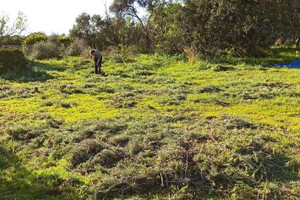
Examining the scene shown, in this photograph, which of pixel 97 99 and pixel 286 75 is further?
pixel 286 75

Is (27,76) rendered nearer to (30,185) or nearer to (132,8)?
(30,185)

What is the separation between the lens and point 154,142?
14.9 feet

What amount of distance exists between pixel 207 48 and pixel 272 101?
7719mm

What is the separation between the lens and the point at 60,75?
12344 mm

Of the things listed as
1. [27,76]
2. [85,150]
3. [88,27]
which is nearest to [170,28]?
[27,76]

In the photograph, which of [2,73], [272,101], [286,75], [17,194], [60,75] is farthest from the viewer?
[2,73]

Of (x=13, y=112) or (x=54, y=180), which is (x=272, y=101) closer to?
(x=54, y=180)

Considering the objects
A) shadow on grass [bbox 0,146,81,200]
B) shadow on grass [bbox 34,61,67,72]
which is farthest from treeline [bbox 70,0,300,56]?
shadow on grass [bbox 0,146,81,200]

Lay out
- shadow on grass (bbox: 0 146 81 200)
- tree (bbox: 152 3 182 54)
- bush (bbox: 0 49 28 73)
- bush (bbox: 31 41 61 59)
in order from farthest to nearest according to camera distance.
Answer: bush (bbox: 31 41 61 59) → tree (bbox: 152 3 182 54) → bush (bbox: 0 49 28 73) → shadow on grass (bbox: 0 146 81 200)

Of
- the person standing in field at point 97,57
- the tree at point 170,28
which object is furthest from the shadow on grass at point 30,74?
the tree at point 170,28

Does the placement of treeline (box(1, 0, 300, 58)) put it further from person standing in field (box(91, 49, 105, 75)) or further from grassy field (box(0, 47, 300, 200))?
grassy field (box(0, 47, 300, 200))

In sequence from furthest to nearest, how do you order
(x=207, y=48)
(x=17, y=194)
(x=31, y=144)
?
(x=207, y=48) < (x=31, y=144) < (x=17, y=194)

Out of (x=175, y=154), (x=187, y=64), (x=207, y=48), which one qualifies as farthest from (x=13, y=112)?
(x=207, y=48)

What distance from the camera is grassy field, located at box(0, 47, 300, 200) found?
3508 millimetres
